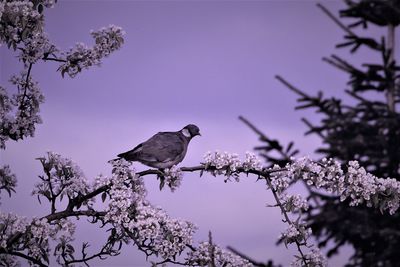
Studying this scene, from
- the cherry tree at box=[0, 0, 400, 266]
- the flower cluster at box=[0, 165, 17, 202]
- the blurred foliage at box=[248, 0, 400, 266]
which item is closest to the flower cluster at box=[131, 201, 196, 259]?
the cherry tree at box=[0, 0, 400, 266]

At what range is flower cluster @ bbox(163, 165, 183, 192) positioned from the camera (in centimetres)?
450

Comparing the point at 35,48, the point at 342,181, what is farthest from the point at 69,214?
the point at 342,181

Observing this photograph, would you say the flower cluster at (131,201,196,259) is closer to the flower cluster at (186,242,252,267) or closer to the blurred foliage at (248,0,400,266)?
the flower cluster at (186,242,252,267)

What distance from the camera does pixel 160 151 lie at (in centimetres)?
532

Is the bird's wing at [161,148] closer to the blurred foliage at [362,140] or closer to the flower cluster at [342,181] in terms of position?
the flower cluster at [342,181]

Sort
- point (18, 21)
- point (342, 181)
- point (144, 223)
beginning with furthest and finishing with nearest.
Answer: point (18, 21) → point (342, 181) → point (144, 223)

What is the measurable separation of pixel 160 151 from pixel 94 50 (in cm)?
124

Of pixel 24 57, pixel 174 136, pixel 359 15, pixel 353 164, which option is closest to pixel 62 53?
pixel 24 57

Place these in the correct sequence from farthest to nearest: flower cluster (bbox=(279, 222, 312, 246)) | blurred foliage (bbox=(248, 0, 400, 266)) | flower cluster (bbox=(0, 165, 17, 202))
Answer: blurred foliage (bbox=(248, 0, 400, 266)) < flower cluster (bbox=(0, 165, 17, 202)) < flower cluster (bbox=(279, 222, 312, 246))

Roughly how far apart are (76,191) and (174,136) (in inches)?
57.1

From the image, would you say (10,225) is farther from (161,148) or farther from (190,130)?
(190,130)

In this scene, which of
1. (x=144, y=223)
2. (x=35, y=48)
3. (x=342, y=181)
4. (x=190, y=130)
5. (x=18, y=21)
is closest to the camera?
(x=144, y=223)

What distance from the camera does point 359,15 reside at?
35.7 ft

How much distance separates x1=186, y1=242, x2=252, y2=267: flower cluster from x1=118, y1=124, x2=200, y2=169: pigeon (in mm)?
1257
